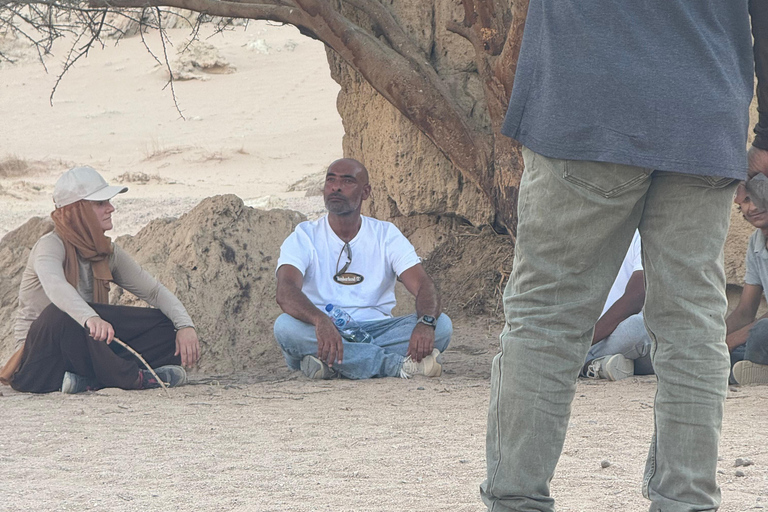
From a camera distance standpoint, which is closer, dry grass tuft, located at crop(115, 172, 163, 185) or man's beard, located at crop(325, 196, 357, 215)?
man's beard, located at crop(325, 196, 357, 215)

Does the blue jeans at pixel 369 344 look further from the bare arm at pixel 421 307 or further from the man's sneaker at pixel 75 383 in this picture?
the man's sneaker at pixel 75 383

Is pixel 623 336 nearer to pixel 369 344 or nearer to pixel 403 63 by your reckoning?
pixel 369 344

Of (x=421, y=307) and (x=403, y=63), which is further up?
(x=403, y=63)

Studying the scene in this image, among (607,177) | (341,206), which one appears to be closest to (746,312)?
(341,206)

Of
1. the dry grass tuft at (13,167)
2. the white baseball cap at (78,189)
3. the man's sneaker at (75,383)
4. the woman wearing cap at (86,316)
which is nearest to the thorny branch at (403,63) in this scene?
the white baseball cap at (78,189)

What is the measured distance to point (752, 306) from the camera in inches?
184

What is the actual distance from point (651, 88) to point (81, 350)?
343cm

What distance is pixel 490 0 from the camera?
206 inches

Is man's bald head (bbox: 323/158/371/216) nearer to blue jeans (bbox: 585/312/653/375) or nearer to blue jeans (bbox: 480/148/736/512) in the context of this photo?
blue jeans (bbox: 585/312/653/375)

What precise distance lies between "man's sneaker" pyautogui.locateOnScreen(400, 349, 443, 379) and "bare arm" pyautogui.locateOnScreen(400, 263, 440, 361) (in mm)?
42

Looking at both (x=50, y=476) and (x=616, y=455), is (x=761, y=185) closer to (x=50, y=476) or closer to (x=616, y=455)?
Result: (x=616, y=455)

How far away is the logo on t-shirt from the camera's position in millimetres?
5074

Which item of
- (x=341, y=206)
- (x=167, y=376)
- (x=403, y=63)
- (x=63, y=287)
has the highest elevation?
(x=403, y=63)

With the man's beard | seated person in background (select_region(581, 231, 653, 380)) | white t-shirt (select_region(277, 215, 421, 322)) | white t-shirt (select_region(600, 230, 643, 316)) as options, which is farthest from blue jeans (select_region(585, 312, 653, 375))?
the man's beard
